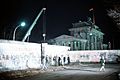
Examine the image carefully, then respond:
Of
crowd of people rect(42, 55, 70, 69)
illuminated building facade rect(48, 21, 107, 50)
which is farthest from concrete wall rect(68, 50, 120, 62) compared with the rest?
illuminated building facade rect(48, 21, 107, 50)

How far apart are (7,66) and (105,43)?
8425 cm

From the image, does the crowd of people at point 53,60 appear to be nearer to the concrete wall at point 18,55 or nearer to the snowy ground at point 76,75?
the concrete wall at point 18,55

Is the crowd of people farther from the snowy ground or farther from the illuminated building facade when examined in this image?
the illuminated building facade

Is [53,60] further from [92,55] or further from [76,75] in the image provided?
[76,75]

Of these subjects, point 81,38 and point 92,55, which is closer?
point 92,55

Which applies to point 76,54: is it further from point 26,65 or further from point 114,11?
point 114,11

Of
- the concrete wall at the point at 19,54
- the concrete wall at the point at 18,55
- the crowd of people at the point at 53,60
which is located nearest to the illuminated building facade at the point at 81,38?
the crowd of people at the point at 53,60

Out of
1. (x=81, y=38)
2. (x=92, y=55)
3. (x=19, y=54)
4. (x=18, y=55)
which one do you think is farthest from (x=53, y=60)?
(x=81, y=38)

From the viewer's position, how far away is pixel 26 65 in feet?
117

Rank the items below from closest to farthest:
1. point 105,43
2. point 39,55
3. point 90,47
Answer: point 39,55
point 90,47
point 105,43

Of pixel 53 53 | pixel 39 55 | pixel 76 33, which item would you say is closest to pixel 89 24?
pixel 76 33

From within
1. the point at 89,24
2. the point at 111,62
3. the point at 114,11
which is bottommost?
the point at 111,62

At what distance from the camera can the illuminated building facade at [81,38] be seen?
74.8 meters

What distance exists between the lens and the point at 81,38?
3209 inches
